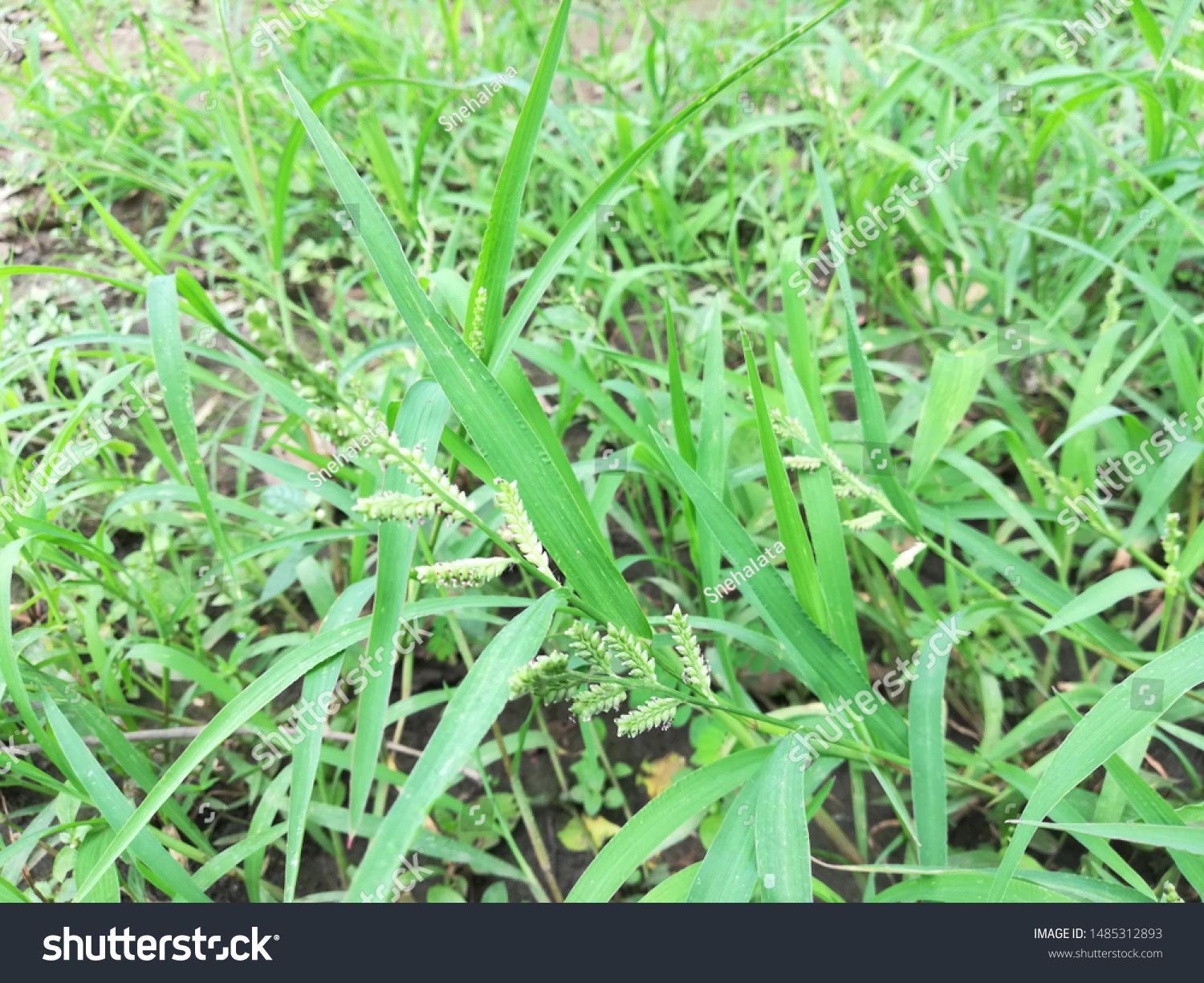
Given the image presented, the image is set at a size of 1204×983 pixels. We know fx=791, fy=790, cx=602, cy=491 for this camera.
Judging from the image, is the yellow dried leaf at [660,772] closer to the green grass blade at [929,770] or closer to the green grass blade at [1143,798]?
the green grass blade at [929,770]

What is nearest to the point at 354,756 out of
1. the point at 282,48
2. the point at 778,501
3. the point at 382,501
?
the point at 382,501

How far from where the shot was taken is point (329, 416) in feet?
1.76

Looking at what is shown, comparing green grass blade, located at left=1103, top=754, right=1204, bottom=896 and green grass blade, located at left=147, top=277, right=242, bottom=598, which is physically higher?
green grass blade, located at left=147, top=277, right=242, bottom=598

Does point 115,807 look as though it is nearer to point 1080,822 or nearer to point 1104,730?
point 1104,730

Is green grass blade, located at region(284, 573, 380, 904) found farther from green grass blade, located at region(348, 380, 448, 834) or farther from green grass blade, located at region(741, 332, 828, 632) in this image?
green grass blade, located at region(741, 332, 828, 632)

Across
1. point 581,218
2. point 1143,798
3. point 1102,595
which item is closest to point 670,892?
point 1143,798

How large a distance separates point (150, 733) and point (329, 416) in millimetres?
1101

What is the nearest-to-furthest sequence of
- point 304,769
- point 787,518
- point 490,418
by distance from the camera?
point 490,418, point 304,769, point 787,518

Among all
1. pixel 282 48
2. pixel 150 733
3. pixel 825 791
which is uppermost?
pixel 282 48

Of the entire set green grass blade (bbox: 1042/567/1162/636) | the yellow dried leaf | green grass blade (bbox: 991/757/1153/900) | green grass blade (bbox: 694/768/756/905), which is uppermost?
green grass blade (bbox: 1042/567/1162/636)

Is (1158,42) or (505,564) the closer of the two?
(505,564)

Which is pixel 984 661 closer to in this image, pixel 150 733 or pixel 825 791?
pixel 825 791

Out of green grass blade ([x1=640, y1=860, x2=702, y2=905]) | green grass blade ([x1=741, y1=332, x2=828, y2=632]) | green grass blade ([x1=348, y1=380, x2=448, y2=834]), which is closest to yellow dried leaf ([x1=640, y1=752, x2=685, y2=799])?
green grass blade ([x1=640, y1=860, x2=702, y2=905])

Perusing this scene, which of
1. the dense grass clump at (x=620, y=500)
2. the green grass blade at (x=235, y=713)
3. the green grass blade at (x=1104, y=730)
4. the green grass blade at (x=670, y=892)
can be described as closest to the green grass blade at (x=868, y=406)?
the dense grass clump at (x=620, y=500)
